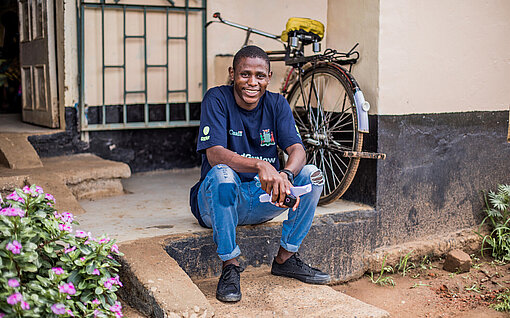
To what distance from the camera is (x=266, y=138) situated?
314 centimetres

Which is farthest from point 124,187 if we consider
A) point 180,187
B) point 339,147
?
Answer: point 339,147

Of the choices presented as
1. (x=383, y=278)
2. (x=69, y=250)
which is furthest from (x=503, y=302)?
(x=69, y=250)

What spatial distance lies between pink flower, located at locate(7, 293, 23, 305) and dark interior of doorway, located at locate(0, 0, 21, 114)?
566 cm

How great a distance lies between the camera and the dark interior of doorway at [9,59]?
718 cm

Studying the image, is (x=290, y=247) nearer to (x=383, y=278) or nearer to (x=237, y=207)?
(x=237, y=207)

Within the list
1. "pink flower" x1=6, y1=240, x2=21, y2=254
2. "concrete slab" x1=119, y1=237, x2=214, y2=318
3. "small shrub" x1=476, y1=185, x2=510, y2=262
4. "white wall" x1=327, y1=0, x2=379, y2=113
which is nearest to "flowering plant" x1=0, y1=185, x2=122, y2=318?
"pink flower" x1=6, y1=240, x2=21, y2=254

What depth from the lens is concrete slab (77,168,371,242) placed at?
10.9ft

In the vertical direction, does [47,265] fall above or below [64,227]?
below

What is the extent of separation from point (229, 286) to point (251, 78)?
109 centimetres

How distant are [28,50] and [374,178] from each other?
355 centimetres

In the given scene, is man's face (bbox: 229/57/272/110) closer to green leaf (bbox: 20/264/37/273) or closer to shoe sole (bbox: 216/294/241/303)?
shoe sole (bbox: 216/294/241/303)

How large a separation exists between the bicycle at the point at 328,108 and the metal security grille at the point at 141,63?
1.39 m

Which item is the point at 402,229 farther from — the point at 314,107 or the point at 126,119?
the point at 126,119

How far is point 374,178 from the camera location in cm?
398
